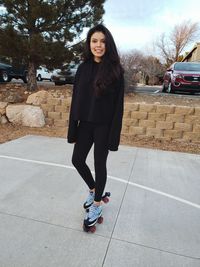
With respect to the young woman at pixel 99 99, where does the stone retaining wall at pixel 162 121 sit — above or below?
below

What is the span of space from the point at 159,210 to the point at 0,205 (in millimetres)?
1650

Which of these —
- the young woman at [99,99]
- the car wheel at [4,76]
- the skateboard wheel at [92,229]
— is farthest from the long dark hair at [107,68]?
the car wheel at [4,76]

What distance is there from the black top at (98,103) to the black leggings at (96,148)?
0.06 meters

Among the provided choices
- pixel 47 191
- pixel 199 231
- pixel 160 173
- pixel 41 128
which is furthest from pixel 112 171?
pixel 41 128

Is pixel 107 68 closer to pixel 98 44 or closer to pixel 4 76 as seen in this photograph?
pixel 98 44

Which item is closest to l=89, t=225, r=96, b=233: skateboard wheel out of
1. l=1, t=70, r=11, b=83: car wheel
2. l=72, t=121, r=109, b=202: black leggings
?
l=72, t=121, r=109, b=202: black leggings

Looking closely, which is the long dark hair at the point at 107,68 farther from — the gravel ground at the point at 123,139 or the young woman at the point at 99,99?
the gravel ground at the point at 123,139

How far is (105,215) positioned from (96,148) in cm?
78

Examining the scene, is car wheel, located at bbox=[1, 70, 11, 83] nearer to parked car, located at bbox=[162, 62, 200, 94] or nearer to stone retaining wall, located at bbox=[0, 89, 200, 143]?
parked car, located at bbox=[162, 62, 200, 94]

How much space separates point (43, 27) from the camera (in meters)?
6.62

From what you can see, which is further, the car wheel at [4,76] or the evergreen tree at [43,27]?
the car wheel at [4,76]

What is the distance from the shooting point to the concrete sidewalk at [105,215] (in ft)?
6.44

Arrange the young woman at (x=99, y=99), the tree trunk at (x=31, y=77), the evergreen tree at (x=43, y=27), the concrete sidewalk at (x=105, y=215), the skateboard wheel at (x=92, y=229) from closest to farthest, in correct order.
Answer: the concrete sidewalk at (x=105, y=215)
the young woman at (x=99, y=99)
the skateboard wheel at (x=92, y=229)
the evergreen tree at (x=43, y=27)
the tree trunk at (x=31, y=77)

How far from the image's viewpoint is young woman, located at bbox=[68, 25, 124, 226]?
2086mm
